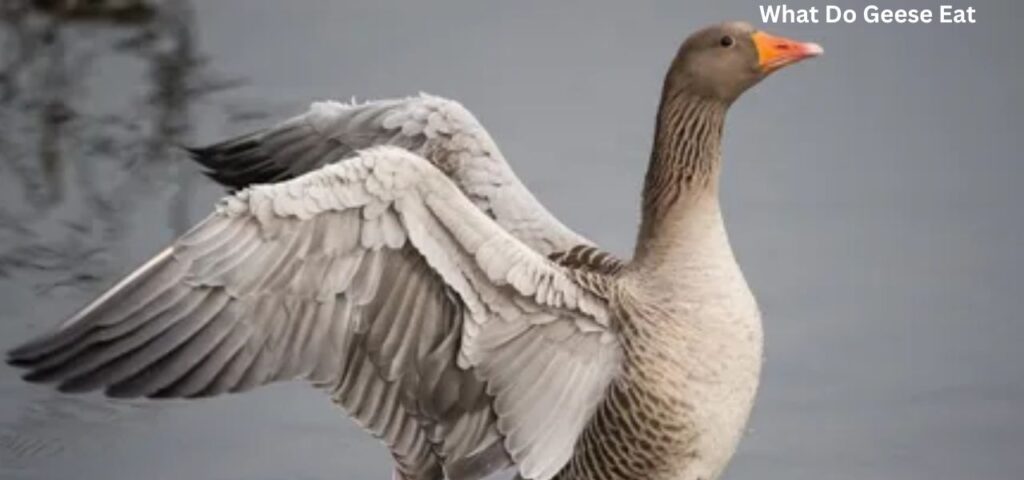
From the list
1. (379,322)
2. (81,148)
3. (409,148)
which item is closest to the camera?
(379,322)

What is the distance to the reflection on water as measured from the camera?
8.34 meters

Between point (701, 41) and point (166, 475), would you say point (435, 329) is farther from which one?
point (166, 475)

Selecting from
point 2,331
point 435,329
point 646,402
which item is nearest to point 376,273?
point 435,329

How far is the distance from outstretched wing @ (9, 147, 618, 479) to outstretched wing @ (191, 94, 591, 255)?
516mm

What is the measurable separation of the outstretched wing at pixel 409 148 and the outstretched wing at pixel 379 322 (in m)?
0.52

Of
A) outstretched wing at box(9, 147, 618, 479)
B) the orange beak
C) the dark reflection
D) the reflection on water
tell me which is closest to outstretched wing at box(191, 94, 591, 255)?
outstretched wing at box(9, 147, 618, 479)

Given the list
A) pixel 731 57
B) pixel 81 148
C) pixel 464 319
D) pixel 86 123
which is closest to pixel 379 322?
pixel 464 319

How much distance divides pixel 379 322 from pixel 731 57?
0.99 meters

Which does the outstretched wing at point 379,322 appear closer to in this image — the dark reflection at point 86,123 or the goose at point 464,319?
the goose at point 464,319

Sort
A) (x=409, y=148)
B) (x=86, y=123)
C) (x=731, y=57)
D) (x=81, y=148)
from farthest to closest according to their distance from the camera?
1. (x=86, y=123)
2. (x=81, y=148)
3. (x=409, y=148)
4. (x=731, y=57)

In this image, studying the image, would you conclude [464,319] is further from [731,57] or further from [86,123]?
[86,123]

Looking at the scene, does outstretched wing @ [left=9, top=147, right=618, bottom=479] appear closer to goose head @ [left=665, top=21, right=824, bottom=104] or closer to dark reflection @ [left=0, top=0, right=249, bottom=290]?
goose head @ [left=665, top=21, right=824, bottom=104]

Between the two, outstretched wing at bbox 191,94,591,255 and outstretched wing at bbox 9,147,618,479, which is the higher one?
outstretched wing at bbox 191,94,591,255

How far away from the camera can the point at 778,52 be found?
258 inches
